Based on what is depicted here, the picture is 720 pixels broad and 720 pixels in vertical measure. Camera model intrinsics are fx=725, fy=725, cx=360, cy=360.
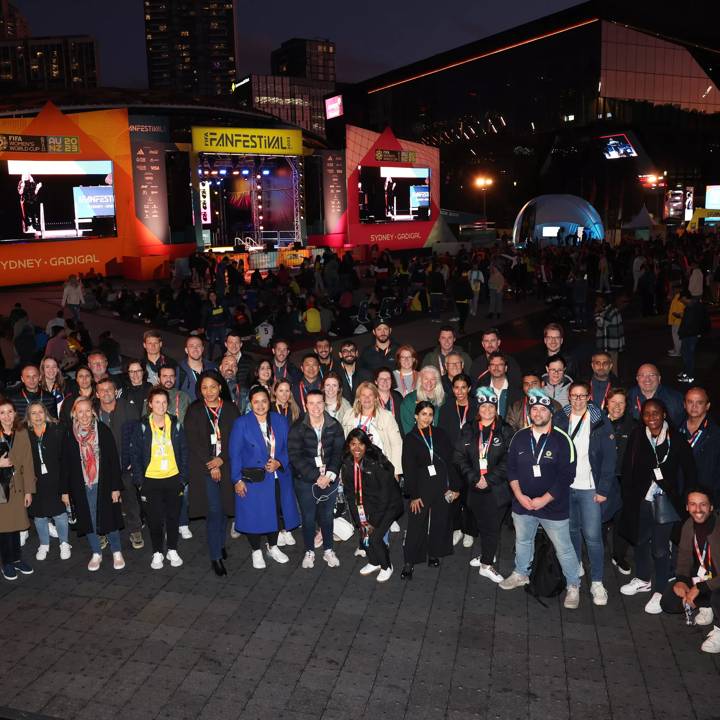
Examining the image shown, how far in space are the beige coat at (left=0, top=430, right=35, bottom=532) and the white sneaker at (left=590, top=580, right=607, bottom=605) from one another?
4851 millimetres

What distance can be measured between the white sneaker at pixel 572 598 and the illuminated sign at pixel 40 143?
84.0ft

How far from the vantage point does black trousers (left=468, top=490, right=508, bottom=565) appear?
620 cm

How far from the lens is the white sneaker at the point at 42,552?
6770 mm

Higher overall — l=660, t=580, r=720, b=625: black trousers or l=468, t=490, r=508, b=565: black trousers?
l=468, t=490, r=508, b=565: black trousers

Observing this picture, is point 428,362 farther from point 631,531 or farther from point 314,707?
point 314,707

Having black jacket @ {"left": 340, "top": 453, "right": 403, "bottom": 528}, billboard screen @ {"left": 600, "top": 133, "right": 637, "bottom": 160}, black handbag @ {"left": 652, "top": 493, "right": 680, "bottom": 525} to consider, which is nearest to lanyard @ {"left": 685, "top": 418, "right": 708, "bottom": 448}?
black handbag @ {"left": 652, "top": 493, "right": 680, "bottom": 525}

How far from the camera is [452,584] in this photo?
6.13 metres

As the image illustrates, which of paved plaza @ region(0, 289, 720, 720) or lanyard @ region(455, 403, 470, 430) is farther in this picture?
lanyard @ region(455, 403, 470, 430)

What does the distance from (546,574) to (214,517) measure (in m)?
2.88

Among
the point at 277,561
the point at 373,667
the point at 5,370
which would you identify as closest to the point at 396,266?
the point at 5,370

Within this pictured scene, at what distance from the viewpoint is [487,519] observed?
6.23m

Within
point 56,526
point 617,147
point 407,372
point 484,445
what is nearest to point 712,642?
point 484,445

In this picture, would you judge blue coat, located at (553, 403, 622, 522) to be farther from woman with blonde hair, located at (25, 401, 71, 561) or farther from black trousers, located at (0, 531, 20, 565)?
black trousers, located at (0, 531, 20, 565)

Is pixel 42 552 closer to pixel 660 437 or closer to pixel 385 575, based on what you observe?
pixel 385 575
